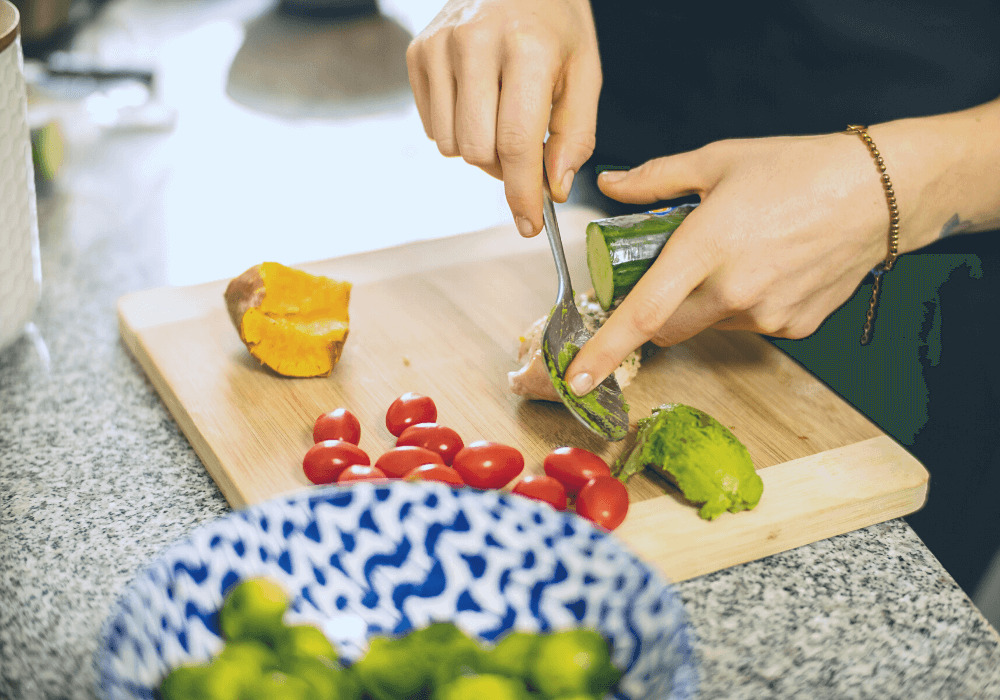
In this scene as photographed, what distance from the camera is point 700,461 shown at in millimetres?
1275

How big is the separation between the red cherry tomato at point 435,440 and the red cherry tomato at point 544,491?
16cm

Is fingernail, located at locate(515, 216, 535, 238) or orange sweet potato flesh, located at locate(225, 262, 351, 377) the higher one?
fingernail, located at locate(515, 216, 535, 238)

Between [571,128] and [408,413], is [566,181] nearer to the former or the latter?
[571,128]

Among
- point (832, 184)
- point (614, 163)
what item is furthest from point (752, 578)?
point (614, 163)

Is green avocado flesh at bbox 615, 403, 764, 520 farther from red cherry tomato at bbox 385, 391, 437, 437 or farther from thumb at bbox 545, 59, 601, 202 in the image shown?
thumb at bbox 545, 59, 601, 202

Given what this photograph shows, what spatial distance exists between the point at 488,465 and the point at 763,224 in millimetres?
634

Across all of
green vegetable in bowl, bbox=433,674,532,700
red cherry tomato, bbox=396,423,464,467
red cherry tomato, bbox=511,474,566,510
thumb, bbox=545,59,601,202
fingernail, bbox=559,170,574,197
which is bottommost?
red cherry tomato, bbox=396,423,464,467

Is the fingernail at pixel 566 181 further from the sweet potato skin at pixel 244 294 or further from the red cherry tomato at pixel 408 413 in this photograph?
the sweet potato skin at pixel 244 294

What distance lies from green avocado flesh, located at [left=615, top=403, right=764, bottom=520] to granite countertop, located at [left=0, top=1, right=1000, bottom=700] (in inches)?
4.1

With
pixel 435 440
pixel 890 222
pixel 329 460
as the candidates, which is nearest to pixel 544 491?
pixel 435 440

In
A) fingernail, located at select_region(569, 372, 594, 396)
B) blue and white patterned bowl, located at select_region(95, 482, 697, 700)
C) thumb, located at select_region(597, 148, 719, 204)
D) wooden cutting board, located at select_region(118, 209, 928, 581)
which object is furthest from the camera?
thumb, located at select_region(597, 148, 719, 204)

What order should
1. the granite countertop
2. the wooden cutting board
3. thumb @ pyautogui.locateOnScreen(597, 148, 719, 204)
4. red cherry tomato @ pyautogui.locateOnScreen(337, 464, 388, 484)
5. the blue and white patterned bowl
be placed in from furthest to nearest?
thumb @ pyautogui.locateOnScreen(597, 148, 719, 204) → the wooden cutting board → red cherry tomato @ pyautogui.locateOnScreen(337, 464, 388, 484) → the granite countertop → the blue and white patterned bowl

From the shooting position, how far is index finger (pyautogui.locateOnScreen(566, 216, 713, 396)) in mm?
1409

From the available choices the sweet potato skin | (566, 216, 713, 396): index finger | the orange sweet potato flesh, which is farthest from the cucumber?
the sweet potato skin
